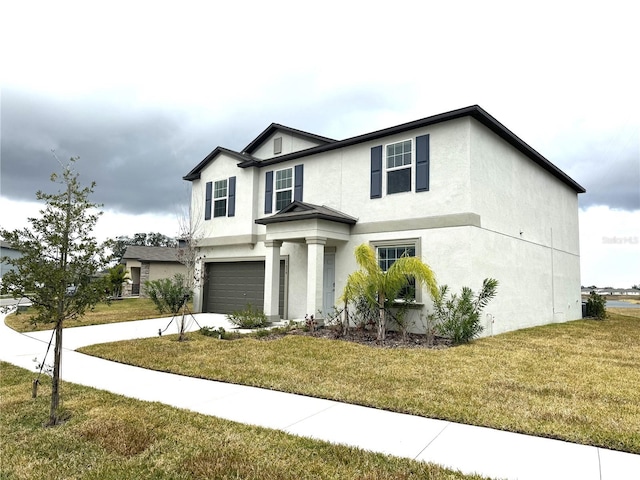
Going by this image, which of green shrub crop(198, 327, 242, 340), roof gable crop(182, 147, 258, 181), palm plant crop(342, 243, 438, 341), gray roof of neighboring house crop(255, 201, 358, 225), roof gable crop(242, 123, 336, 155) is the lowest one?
green shrub crop(198, 327, 242, 340)

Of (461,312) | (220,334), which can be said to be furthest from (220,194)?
(461,312)

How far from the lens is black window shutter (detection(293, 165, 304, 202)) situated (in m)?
15.8

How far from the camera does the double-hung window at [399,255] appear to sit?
1234 centimetres

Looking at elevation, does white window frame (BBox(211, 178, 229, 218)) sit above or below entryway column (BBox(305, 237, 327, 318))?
above

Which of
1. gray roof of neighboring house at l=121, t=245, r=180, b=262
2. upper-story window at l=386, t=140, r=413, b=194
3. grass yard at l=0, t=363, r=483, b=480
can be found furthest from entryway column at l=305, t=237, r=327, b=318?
gray roof of neighboring house at l=121, t=245, r=180, b=262

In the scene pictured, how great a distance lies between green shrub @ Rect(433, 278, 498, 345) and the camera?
10.7m

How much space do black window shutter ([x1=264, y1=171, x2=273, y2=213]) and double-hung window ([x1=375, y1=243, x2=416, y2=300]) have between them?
212 inches

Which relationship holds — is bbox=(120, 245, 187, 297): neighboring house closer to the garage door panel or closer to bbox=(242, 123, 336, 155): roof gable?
the garage door panel

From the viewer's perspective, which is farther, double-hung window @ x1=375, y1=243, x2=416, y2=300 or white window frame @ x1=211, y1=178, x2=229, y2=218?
white window frame @ x1=211, y1=178, x2=229, y2=218

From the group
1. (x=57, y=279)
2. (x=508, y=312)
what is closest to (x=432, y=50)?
(x=508, y=312)

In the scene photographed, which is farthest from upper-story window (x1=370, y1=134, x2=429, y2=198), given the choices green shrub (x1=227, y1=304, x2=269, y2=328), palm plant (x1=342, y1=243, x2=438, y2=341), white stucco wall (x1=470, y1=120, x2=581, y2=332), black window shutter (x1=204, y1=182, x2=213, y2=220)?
black window shutter (x1=204, y1=182, x2=213, y2=220)

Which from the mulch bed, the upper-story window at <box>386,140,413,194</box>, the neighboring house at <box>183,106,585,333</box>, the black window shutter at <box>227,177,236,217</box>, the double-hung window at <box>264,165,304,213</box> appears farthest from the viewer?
the black window shutter at <box>227,177,236,217</box>

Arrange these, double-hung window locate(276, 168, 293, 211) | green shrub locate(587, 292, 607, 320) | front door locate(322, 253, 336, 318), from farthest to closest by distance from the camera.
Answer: green shrub locate(587, 292, 607, 320)
double-hung window locate(276, 168, 293, 211)
front door locate(322, 253, 336, 318)

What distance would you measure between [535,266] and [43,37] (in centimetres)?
1672
